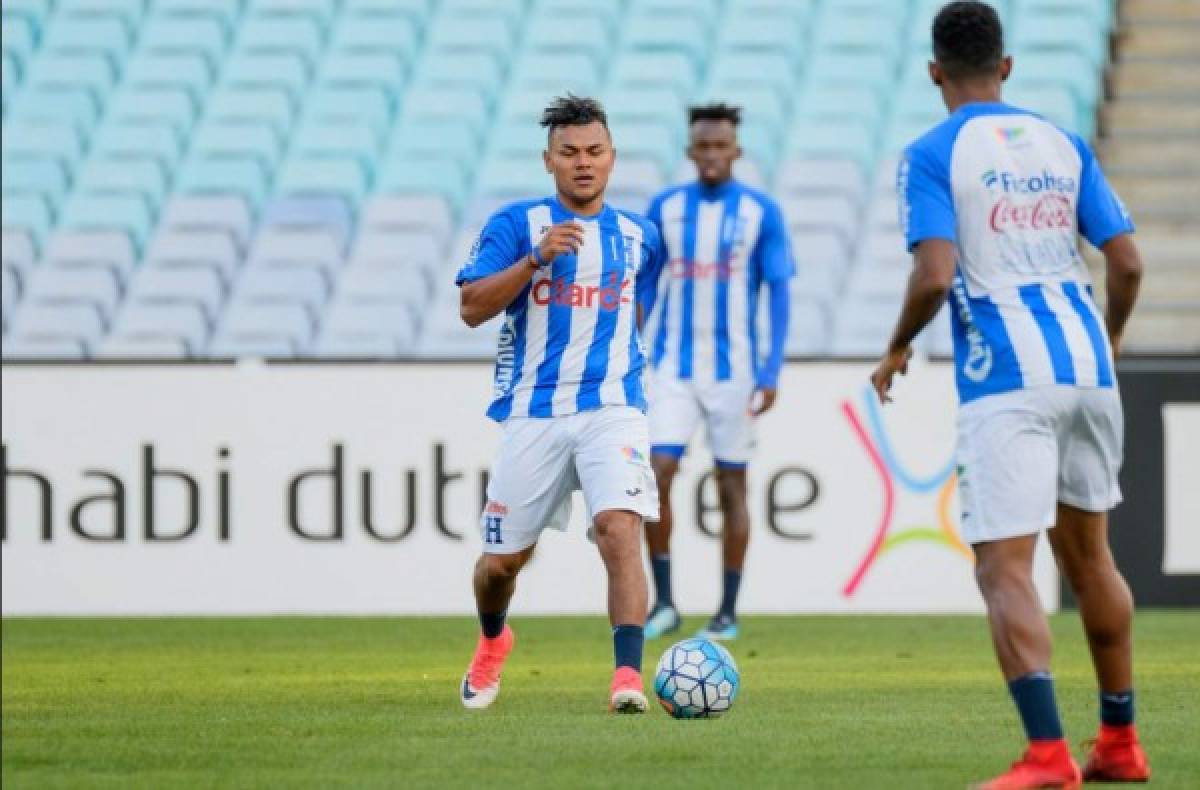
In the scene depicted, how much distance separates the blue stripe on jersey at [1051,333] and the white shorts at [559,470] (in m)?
2.02

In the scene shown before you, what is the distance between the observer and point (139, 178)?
16.8m

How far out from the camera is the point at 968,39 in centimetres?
536

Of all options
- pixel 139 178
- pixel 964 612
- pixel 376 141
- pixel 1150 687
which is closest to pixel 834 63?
pixel 376 141

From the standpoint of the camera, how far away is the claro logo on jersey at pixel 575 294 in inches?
284

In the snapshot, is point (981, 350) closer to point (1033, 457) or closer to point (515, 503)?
point (1033, 457)

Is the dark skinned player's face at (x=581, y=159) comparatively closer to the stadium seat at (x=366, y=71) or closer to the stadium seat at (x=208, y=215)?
the stadium seat at (x=208, y=215)

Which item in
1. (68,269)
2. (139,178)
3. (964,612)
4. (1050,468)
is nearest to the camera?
(1050,468)

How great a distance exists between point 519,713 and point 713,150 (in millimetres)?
4179

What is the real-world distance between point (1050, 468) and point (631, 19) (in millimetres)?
13268

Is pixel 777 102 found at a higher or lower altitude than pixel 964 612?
higher

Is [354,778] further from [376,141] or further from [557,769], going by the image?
[376,141]

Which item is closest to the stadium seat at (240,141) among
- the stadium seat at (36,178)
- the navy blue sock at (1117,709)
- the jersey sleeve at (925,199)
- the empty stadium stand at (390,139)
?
the empty stadium stand at (390,139)

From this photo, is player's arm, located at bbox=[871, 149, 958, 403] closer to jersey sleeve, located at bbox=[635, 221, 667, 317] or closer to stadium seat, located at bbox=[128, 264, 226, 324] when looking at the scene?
jersey sleeve, located at bbox=[635, 221, 667, 317]

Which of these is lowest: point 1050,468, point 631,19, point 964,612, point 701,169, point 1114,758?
point 964,612
